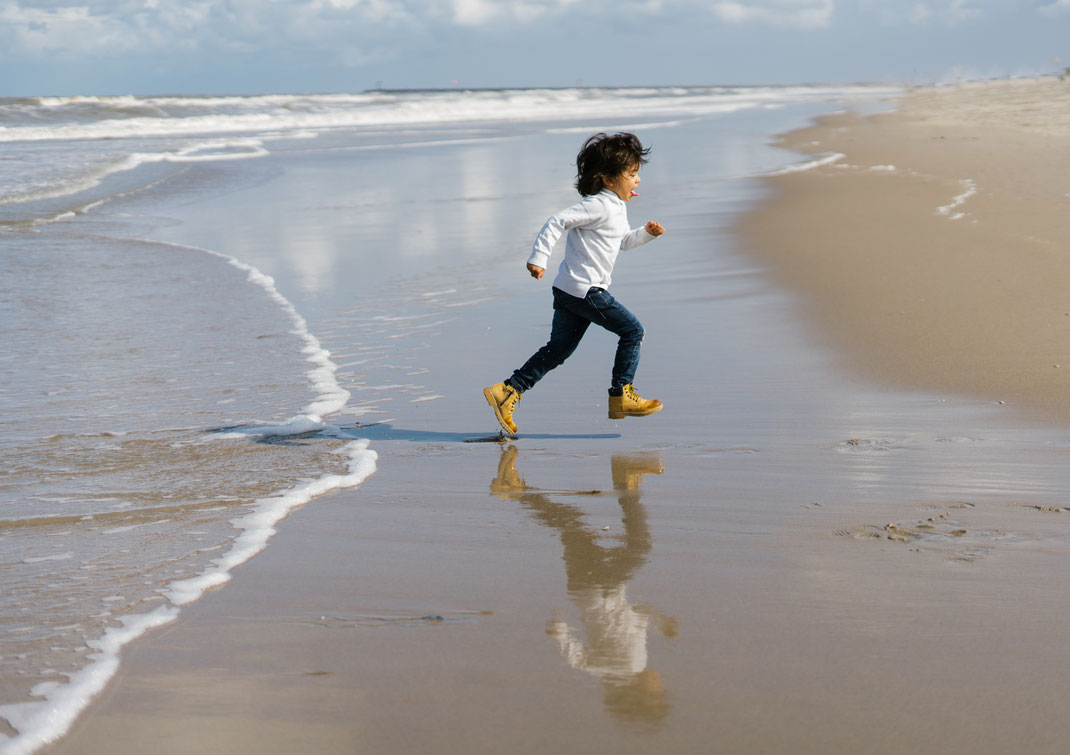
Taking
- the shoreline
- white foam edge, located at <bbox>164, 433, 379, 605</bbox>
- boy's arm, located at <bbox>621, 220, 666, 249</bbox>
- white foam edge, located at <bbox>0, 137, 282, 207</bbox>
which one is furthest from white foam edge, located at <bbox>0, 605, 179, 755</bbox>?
white foam edge, located at <bbox>0, 137, 282, 207</bbox>

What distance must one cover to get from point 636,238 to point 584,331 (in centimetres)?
46

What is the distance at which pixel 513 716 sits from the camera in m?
2.26

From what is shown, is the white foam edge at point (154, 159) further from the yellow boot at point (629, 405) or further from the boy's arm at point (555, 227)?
the yellow boot at point (629, 405)

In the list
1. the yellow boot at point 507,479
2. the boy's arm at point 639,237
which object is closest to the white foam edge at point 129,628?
the yellow boot at point 507,479

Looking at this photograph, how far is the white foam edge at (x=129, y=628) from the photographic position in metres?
2.26

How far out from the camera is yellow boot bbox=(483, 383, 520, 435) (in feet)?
15.1

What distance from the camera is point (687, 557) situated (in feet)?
10.4

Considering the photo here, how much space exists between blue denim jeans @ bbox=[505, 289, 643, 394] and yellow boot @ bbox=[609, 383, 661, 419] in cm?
4

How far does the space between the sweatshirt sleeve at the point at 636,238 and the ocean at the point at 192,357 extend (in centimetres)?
122

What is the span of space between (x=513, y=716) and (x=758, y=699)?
0.51m

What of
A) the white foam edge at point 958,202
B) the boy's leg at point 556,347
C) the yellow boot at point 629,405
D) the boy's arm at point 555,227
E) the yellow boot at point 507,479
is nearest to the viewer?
the yellow boot at point 507,479

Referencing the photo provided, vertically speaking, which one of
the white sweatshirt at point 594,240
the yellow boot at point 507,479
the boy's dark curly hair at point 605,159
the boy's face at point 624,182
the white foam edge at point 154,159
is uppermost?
the boy's dark curly hair at point 605,159

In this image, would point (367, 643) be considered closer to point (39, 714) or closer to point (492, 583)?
point (492, 583)

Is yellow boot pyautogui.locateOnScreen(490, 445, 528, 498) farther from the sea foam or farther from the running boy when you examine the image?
the sea foam
